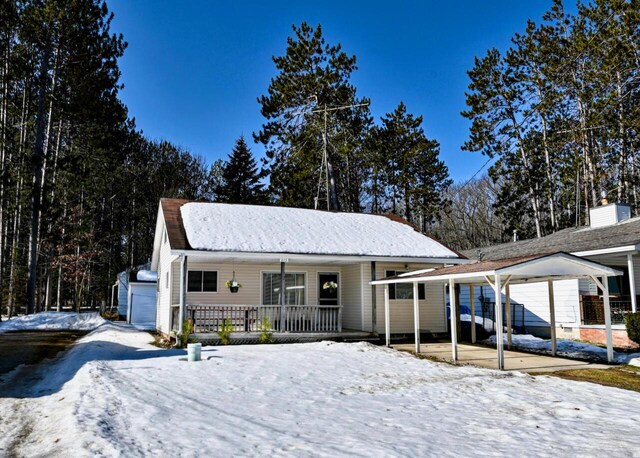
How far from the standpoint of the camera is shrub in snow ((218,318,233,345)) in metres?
13.6

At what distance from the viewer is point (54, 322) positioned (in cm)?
2323

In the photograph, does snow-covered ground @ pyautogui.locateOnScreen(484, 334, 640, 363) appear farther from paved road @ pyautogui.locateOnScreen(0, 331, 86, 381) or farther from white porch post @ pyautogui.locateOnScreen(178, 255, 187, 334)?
paved road @ pyautogui.locateOnScreen(0, 331, 86, 381)

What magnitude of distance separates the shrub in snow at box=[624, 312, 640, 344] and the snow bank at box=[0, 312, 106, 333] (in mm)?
21033

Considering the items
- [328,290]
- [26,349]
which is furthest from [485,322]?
[26,349]

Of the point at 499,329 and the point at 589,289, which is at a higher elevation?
the point at 589,289

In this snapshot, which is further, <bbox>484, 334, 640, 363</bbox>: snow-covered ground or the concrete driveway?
<bbox>484, 334, 640, 363</bbox>: snow-covered ground

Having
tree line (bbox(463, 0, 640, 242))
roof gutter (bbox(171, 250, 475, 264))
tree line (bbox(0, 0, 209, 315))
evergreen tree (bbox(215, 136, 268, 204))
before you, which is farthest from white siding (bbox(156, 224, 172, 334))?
evergreen tree (bbox(215, 136, 268, 204))

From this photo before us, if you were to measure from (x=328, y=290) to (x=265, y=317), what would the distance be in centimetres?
314

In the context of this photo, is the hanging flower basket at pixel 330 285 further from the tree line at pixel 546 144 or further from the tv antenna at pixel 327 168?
the tv antenna at pixel 327 168

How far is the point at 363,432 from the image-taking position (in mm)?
5457

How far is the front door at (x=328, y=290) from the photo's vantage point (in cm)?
1661

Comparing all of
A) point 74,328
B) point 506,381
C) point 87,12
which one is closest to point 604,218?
point 506,381

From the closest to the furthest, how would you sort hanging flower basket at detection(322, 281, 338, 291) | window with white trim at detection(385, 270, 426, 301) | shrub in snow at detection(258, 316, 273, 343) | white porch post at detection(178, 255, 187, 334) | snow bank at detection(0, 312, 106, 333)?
white porch post at detection(178, 255, 187, 334)
shrub in snow at detection(258, 316, 273, 343)
hanging flower basket at detection(322, 281, 338, 291)
window with white trim at detection(385, 270, 426, 301)
snow bank at detection(0, 312, 106, 333)

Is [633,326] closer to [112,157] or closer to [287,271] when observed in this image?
[287,271]
